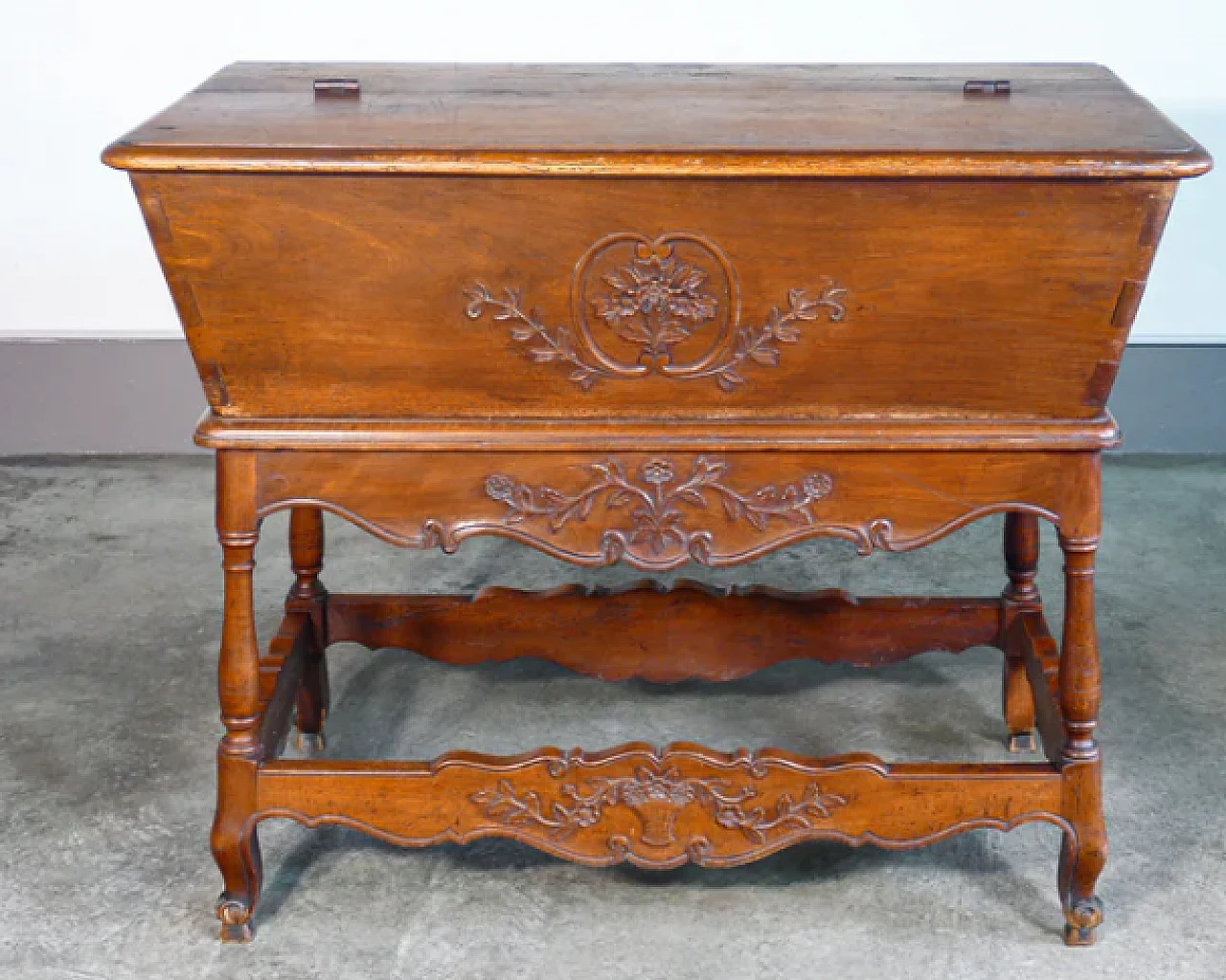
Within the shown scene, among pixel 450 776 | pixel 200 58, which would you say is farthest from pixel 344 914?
pixel 200 58

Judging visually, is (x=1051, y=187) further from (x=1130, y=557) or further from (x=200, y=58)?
(x=200, y=58)

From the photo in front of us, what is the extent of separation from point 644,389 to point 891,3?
2.11 metres

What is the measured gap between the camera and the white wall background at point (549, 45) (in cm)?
398

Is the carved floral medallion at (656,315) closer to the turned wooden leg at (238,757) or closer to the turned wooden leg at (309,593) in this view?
the turned wooden leg at (238,757)

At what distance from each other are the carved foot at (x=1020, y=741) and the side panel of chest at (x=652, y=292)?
2.98 feet

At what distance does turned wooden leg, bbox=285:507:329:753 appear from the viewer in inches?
114

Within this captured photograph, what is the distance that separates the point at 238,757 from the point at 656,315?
34.4 inches

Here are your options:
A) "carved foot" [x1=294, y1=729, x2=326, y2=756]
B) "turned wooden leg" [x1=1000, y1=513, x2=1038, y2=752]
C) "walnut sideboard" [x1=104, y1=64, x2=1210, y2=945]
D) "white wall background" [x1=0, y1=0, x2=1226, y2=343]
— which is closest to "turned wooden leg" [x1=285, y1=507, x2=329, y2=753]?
"carved foot" [x1=294, y1=729, x2=326, y2=756]

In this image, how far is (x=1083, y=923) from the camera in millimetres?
2422

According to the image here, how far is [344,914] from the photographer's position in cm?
248

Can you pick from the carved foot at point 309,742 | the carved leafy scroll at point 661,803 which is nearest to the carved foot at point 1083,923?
the carved leafy scroll at point 661,803

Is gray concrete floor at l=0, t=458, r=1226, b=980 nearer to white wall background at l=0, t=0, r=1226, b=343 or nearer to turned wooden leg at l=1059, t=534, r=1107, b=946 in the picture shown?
turned wooden leg at l=1059, t=534, r=1107, b=946

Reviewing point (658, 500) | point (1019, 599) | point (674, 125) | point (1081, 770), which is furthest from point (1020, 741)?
point (674, 125)

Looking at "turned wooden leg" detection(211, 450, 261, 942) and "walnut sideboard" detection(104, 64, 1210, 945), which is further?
"turned wooden leg" detection(211, 450, 261, 942)
